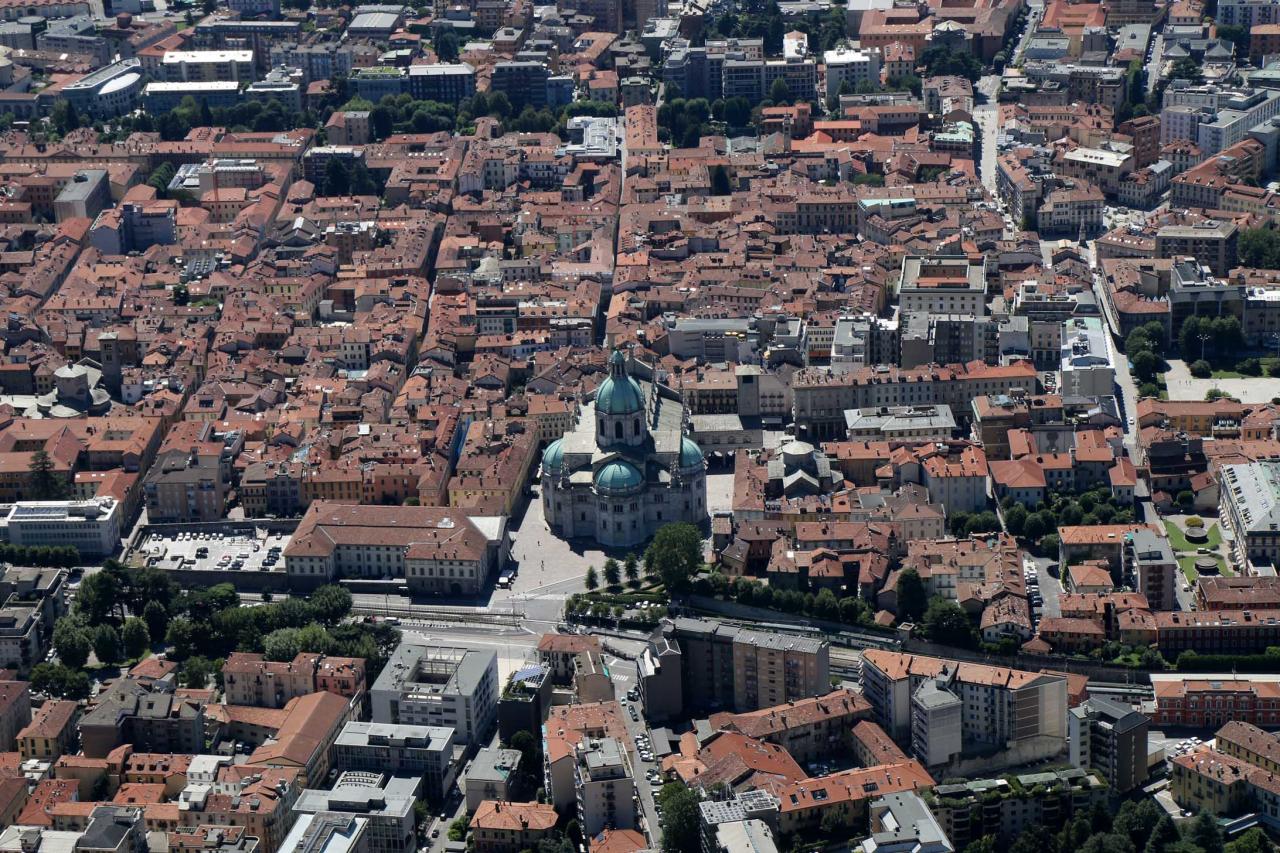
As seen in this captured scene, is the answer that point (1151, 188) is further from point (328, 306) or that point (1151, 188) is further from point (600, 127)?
point (328, 306)

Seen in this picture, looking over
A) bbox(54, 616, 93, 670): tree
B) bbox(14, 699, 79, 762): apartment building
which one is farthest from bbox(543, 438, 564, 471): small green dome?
bbox(14, 699, 79, 762): apartment building

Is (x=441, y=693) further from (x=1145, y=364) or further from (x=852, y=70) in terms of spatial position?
(x=852, y=70)

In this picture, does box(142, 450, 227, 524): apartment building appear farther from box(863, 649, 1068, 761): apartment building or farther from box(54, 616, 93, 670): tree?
box(863, 649, 1068, 761): apartment building

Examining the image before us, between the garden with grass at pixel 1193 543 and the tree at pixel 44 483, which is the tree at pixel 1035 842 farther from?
the tree at pixel 44 483

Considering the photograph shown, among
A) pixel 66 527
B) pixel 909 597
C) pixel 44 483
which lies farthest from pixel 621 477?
pixel 44 483

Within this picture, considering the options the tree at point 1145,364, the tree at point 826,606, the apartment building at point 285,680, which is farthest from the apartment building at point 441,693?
the tree at point 1145,364

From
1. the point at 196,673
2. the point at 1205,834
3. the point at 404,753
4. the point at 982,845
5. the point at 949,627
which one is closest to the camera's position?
the point at 1205,834

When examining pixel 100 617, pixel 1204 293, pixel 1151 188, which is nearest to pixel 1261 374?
pixel 1204 293
